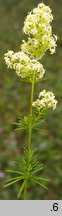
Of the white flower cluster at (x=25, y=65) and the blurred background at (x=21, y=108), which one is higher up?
the blurred background at (x=21, y=108)

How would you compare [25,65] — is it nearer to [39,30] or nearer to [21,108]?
[39,30]

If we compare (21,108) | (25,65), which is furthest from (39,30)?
(21,108)

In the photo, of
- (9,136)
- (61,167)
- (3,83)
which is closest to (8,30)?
(3,83)

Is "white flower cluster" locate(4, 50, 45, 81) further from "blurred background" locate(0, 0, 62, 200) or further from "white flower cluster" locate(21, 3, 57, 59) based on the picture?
"blurred background" locate(0, 0, 62, 200)

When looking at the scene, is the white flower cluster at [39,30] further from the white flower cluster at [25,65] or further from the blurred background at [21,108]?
the blurred background at [21,108]

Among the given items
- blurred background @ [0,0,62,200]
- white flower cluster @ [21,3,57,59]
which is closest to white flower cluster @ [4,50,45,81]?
white flower cluster @ [21,3,57,59]

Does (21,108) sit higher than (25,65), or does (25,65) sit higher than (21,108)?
(21,108)

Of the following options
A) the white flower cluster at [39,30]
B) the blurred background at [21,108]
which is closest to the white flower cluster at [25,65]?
the white flower cluster at [39,30]

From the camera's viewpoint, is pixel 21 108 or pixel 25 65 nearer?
pixel 25 65

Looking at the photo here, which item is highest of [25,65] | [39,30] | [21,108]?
[21,108]
